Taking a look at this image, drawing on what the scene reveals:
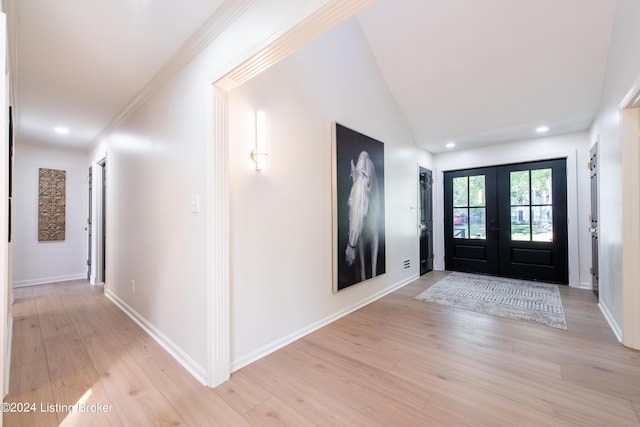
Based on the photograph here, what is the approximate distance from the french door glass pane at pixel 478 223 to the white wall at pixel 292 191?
8.64ft

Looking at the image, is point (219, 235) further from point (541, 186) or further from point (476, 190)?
point (541, 186)

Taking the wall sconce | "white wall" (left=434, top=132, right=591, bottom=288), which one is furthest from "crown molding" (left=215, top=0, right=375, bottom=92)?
"white wall" (left=434, top=132, right=591, bottom=288)

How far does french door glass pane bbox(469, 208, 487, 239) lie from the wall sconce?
4.41m

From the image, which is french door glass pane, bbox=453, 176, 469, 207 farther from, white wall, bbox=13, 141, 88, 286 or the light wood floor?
white wall, bbox=13, 141, 88, 286

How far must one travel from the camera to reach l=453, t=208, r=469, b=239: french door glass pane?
5.16m

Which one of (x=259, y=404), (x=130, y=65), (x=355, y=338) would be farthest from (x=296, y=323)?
(x=130, y=65)

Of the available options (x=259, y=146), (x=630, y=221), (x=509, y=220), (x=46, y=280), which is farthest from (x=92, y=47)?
(x=509, y=220)

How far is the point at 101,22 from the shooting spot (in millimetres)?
1744

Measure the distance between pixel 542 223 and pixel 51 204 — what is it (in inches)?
320

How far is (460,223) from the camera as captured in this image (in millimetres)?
5230

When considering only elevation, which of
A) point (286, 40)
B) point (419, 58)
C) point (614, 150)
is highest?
point (419, 58)

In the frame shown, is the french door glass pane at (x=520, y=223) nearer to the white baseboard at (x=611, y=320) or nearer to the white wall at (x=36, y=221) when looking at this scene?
the white baseboard at (x=611, y=320)

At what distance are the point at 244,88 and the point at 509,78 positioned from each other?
3.16m

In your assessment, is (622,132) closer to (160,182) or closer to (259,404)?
(259,404)
